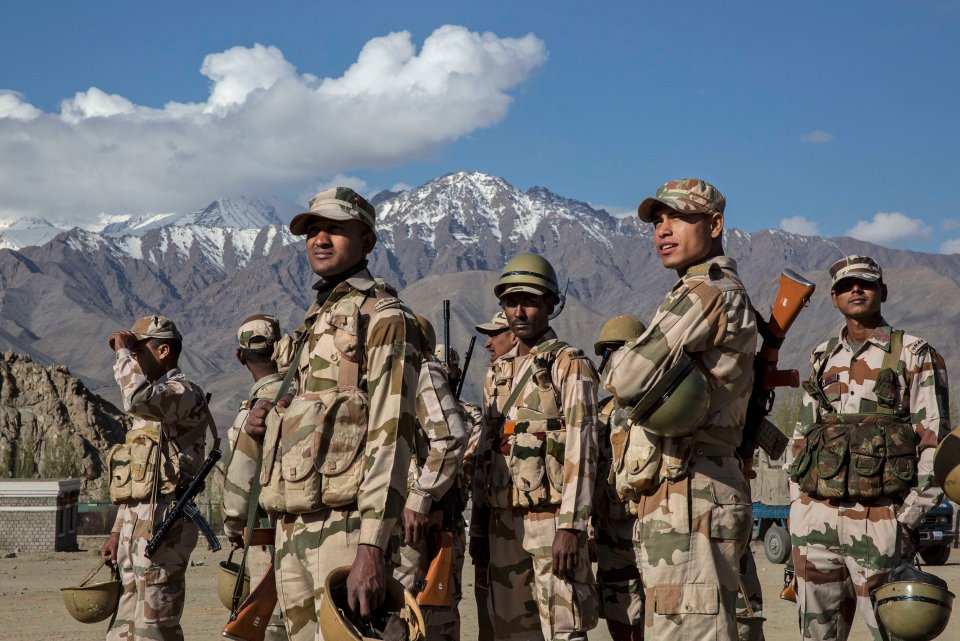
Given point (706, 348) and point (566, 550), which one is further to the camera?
point (566, 550)

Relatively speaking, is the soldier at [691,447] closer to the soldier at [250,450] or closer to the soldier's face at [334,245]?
the soldier's face at [334,245]

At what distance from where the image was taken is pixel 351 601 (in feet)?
15.0

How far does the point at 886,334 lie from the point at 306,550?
3.83 m

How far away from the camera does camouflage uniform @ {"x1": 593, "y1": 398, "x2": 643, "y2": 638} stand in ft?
25.1

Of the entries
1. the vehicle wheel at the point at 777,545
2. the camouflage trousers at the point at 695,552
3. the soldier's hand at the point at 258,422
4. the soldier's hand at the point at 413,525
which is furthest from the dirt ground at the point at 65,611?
the camouflage trousers at the point at 695,552

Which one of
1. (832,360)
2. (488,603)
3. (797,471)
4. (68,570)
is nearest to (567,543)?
(488,603)

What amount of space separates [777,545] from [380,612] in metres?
17.2

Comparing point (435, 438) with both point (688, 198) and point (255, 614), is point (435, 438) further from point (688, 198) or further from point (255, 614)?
point (688, 198)

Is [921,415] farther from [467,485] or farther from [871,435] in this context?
[467,485]

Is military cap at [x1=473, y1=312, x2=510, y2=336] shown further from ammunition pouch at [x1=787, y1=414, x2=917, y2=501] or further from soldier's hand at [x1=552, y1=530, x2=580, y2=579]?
ammunition pouch at [x1=787, y1=414, x2=917, y2=501]

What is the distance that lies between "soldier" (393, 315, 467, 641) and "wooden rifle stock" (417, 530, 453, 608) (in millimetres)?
86

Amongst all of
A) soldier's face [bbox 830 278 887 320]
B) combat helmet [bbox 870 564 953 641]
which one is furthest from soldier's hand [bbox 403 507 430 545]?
soldier's face [bbox 830 278 887 320]

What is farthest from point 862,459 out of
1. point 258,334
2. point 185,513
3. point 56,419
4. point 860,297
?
point 56,419

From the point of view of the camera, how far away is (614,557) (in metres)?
7.82
